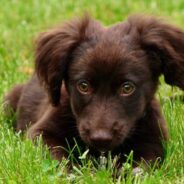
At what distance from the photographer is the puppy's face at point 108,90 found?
5.13 m

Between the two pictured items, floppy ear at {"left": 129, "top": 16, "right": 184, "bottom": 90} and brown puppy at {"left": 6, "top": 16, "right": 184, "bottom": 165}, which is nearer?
brown puppy at {"left": 6, "top": 16, "right": 184, "bottom": 165}

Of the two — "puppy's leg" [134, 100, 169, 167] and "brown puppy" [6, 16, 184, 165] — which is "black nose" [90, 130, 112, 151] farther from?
"puppy's leg" [134, 100, 169, 167]

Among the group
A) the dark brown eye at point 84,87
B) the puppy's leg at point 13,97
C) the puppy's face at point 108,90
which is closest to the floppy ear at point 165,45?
the puppy's face at point 108,90

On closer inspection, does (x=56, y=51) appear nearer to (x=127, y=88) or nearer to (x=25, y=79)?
(x=127, y=88)

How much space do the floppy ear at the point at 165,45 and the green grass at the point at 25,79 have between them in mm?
383

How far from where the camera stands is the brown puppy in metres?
5.22

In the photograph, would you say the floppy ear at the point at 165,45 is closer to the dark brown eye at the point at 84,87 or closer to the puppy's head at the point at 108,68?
the puppy's head at the point at 108,68

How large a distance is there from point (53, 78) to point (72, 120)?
36 cm

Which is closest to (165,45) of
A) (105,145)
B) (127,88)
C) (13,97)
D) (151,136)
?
(127,88)

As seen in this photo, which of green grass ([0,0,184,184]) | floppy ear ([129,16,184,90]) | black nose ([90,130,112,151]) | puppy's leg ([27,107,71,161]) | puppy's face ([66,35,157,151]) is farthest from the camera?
puppy's leg ([27,107,71,161])

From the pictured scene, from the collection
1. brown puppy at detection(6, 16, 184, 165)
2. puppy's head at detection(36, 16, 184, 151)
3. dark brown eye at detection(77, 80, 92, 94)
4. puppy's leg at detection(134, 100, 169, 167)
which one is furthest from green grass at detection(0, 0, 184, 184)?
dark brown eye at detection(77, 80, 92, 94)

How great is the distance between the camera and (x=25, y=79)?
7.74 meters

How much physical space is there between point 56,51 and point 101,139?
2.95ft

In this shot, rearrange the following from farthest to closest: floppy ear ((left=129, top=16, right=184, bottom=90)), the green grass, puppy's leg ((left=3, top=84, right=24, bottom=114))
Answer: puppy's leg ((left=3, top=84, right=24, bottom=114)) < floppy ear ((left=129, top=16, right=184, bottom=90)) < the green grass
